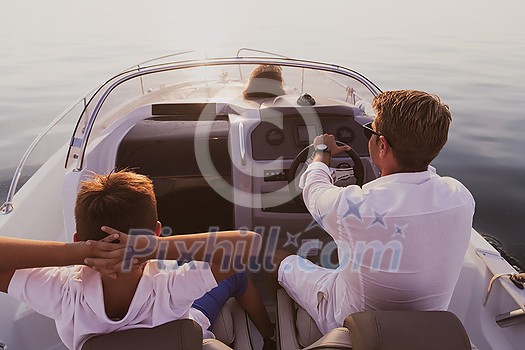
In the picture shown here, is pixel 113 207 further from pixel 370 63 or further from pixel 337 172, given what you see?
pixel 370 63

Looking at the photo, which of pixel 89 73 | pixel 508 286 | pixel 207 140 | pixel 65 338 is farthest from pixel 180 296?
pixel 89 73

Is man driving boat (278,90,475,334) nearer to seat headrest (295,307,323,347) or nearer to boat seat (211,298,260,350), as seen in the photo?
seat headrest (295,307,323,347)

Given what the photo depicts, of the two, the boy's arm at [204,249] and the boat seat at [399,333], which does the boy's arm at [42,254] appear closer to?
the boy's arm at [204,249]

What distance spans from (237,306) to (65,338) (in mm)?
811

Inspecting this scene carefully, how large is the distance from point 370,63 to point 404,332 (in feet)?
38.0

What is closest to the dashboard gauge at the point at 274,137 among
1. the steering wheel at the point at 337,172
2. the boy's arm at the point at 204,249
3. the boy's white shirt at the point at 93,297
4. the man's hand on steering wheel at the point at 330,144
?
the steering wheel at the point at 337,172

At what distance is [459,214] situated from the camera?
131 cm

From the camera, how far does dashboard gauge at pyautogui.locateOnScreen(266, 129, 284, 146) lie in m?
2.61

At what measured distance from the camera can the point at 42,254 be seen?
1213 millimetres

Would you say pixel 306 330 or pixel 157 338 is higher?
pixel 157 338

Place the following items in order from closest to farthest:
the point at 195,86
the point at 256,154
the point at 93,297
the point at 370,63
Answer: the point at 93,297 → the point at 256,154 → the point at 195,86 → the point at 370,63

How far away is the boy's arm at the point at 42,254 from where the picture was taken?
1150 millimetres

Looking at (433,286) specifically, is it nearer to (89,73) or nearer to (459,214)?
(459,214)

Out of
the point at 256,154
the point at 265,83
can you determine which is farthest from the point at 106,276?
the point at 265,83
